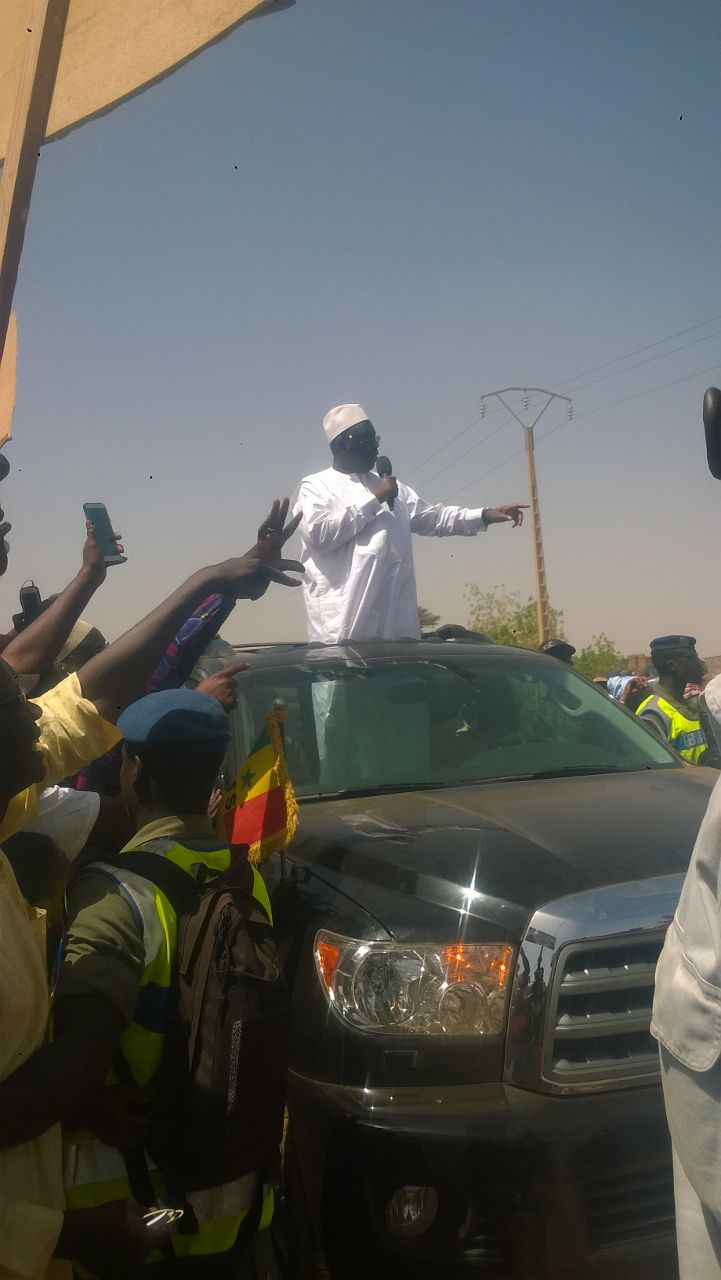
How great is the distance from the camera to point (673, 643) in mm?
7402

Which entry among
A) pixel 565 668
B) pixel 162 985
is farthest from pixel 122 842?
pixel 565 668

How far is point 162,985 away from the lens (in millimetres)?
2162

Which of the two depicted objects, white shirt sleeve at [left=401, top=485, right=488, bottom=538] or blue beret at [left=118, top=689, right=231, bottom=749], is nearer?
blue beret at [left=118, top=689, right=231, bottom=749]

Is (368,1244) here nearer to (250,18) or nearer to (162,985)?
(162,985)

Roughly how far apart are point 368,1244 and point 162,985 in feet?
3.39

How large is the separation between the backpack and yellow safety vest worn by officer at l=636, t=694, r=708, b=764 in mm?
5250

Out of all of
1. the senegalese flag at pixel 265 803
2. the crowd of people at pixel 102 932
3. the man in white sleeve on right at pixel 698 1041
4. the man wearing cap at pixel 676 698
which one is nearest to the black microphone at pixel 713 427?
the man in white sleeve on right at pixel 698 1041

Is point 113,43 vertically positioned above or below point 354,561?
above

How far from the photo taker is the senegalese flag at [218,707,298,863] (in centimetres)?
321

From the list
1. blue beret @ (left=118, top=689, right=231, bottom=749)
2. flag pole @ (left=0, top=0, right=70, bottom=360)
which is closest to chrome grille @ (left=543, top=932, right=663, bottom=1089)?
blue beret @ (left=118, top=689, right=231, bottom=749)

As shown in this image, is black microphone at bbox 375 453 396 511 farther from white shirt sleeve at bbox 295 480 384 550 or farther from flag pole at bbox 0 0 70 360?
flag pole at bbox 0 0 70 360

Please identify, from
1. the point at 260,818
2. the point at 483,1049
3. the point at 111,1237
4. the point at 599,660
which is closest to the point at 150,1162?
the point at 111,1237

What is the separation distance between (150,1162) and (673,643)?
592cm

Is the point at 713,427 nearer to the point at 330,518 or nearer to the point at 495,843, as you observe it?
the point at 495,843
